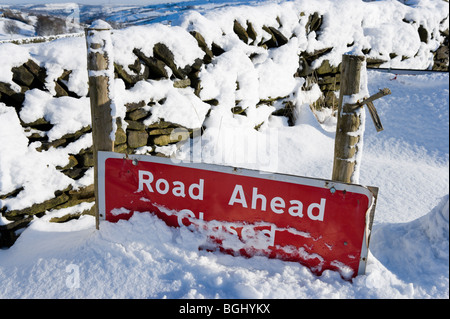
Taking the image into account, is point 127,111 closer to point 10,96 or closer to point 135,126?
point 135,126

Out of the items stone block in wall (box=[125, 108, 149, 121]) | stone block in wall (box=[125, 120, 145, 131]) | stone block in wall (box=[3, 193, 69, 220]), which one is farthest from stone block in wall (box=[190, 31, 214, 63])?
stone block in wall (box=[3, 193, 69, 220])

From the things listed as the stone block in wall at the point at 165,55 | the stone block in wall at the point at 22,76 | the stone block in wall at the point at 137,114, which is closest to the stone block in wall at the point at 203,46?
the stone block in wall at the point at 165,55

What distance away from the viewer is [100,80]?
2.69 meters

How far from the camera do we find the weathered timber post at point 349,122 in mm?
2625

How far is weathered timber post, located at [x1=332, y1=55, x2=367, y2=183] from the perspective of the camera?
8.61 feet

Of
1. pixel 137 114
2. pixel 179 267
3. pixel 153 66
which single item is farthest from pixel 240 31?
pixel 179 267

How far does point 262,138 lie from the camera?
5582 mm

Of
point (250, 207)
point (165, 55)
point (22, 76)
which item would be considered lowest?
point (250, 207)

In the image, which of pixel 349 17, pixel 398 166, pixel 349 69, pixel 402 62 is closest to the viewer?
A: pixel 349 69

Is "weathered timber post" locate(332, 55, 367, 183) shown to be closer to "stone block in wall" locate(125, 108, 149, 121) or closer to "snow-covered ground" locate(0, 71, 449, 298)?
"snow-covered ground" locate(0, 71, 449, 298)

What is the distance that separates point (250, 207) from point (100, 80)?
1316 mm
